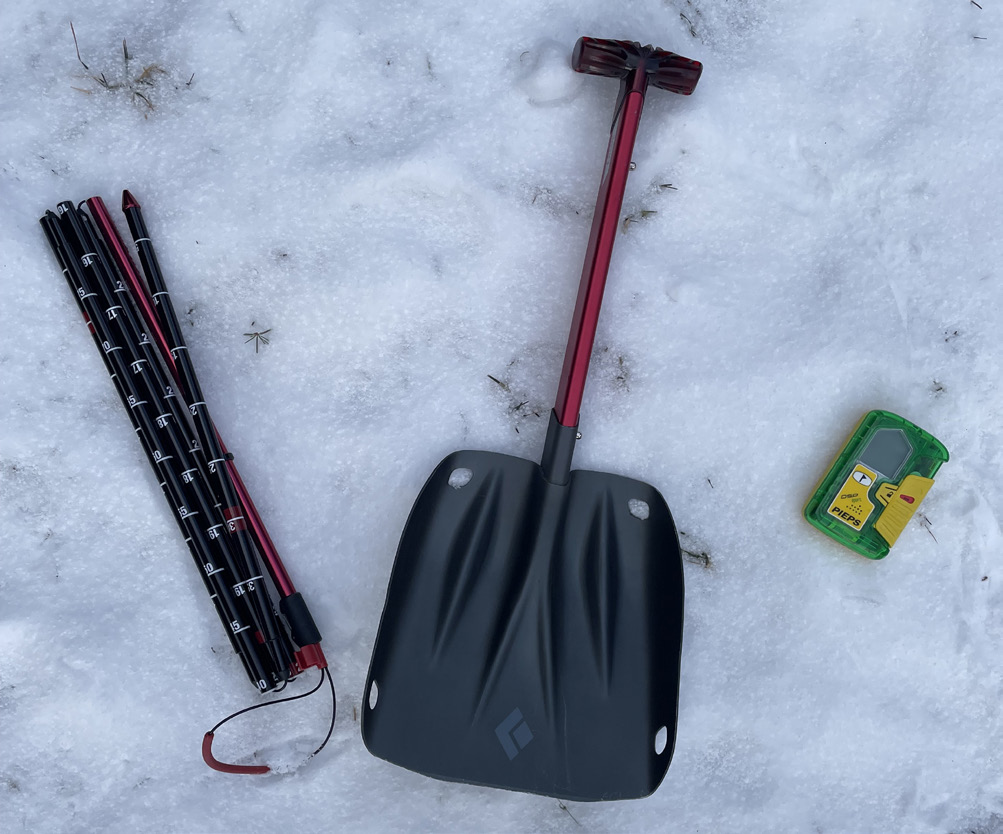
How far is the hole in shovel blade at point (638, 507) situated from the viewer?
1566 mm

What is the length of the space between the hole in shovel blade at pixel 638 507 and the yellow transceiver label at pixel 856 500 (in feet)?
1.43

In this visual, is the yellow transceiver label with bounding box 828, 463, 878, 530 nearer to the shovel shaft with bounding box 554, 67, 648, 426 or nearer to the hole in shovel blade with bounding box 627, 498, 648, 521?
the hole in shovel blade with bounding box 627, 498, 648, 521

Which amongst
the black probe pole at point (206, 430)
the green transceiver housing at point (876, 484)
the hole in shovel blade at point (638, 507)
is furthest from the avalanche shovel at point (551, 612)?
the green transceiver housing at point (876, 484)

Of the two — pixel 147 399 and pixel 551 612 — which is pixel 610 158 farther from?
pixel 147 399

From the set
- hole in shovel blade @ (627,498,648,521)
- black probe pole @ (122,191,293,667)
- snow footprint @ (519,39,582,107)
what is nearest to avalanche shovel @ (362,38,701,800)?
hole in shovel blade @ (627,498,648,521)

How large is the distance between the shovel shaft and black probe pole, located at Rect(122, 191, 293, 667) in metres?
0.71

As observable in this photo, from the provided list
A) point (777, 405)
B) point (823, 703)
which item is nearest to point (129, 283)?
point (777, 405)

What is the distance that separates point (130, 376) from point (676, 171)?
1.29 m

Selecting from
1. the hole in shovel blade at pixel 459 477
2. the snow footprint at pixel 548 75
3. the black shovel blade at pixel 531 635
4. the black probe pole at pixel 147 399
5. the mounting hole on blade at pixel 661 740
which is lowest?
the mounting hole on blade at pixel 661 740

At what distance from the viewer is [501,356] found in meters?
1.65

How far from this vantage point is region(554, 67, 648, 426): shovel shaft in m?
1.47

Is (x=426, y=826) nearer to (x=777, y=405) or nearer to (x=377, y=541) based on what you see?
(x=377, y=541)

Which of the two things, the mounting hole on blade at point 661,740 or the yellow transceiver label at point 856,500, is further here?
the yellow transceiver label at point 856,500

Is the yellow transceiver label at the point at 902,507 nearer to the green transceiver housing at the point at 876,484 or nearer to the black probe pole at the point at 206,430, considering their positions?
the green transceiver housing at the point at 876,484
